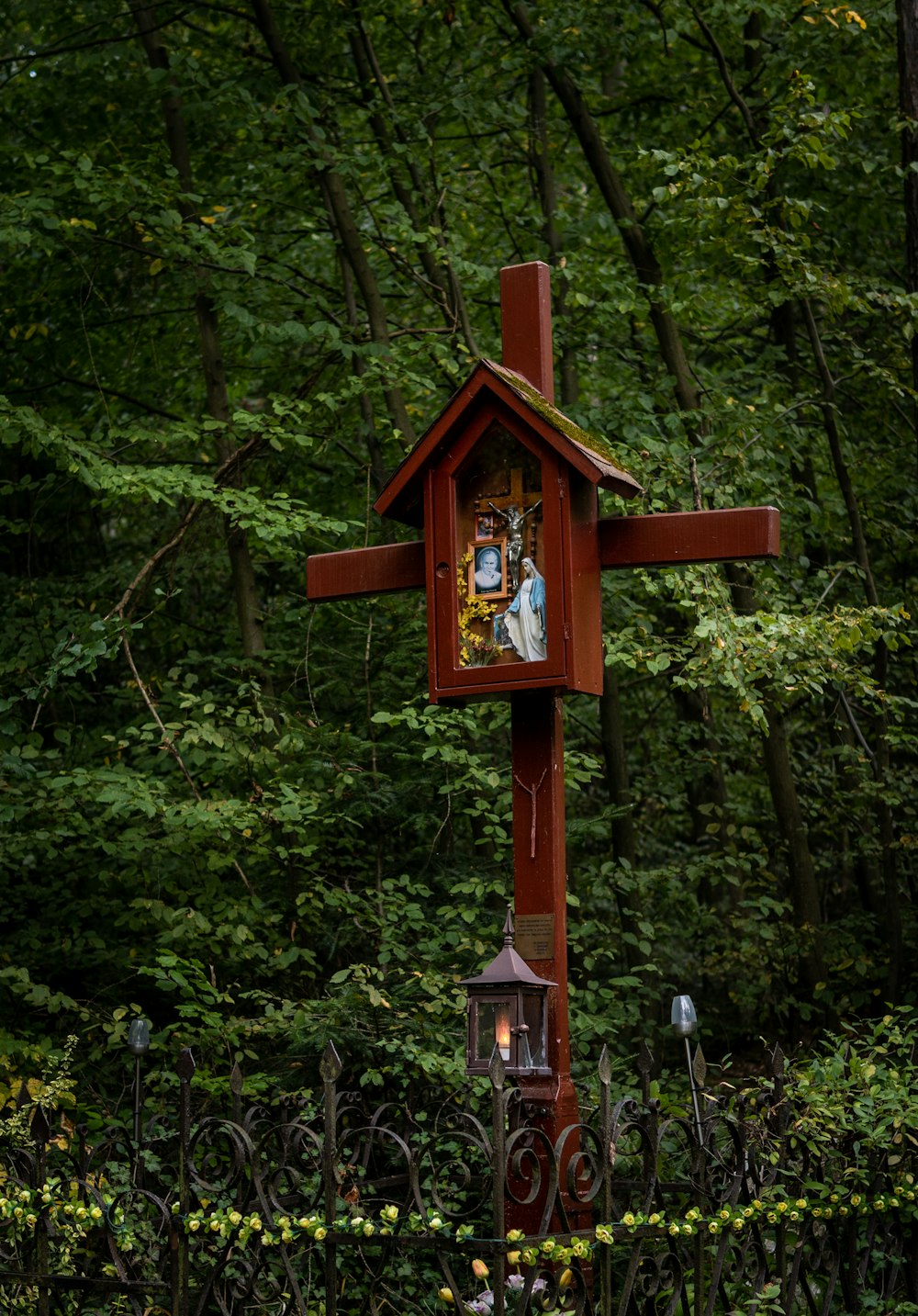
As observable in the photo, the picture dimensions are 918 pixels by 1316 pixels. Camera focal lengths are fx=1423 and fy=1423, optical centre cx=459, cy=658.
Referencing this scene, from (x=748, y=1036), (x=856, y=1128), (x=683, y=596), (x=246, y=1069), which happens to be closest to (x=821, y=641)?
(x=683, y=596)

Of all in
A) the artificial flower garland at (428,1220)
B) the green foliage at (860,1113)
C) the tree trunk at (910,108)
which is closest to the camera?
the artificial flower garland at (428,1220)

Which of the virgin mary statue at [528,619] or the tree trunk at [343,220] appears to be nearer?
the virgin mary statue at [528,619]

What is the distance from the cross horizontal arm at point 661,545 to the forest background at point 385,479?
235 cm

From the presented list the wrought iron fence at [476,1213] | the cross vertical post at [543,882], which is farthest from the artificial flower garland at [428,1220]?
the cross vertical post at [543,882]

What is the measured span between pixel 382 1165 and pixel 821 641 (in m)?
3.27

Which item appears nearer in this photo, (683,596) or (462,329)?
(683,596)

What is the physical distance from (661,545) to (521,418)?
1.98 ft

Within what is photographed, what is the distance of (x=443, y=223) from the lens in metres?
9.19

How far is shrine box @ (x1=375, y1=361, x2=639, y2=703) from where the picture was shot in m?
4.40

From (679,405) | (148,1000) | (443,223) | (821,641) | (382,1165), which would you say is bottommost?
(382,1165)

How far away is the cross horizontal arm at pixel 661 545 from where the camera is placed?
14.5 ft

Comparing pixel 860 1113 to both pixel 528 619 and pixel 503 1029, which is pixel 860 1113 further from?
pixel 528 619

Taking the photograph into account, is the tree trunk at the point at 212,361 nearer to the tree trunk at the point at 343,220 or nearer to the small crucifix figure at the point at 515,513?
the tree trunk at the point at 343,220

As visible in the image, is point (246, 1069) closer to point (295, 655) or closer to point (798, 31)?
point (295, 655)
